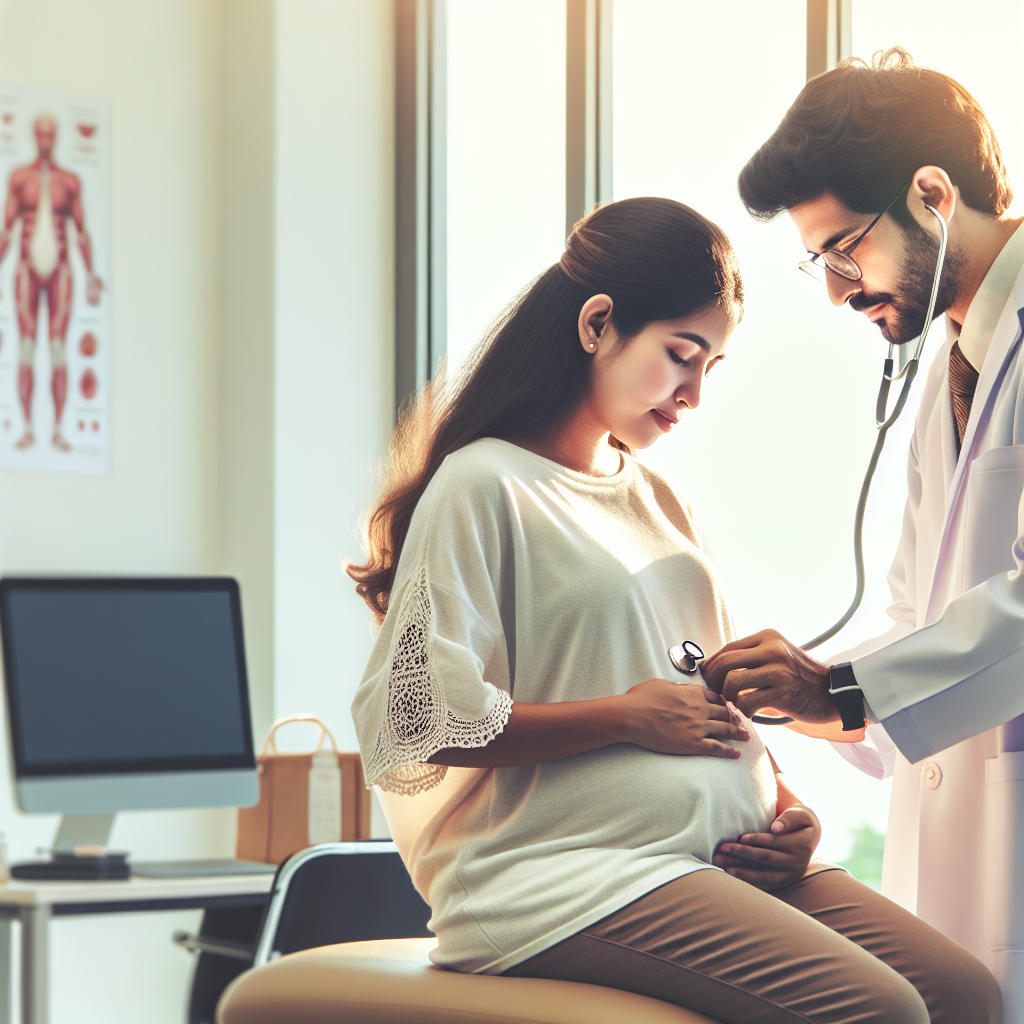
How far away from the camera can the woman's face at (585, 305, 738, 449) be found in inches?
58.2

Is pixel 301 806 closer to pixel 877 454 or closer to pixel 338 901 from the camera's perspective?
pixel 338 901

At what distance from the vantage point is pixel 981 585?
141 centimetres

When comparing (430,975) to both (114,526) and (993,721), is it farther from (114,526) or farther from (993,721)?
(114,526)

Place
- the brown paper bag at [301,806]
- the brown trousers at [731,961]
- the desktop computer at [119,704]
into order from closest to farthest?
the brown trousers at [731,961] < the desktop computer at [119,704] < the brown paper bag at [301,806]

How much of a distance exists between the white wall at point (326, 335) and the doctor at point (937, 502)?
179 centimetres

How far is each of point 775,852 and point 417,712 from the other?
1.29 feet

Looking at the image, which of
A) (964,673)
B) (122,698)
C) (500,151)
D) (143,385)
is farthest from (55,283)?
(964,673)

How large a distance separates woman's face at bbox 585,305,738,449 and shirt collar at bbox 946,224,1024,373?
0.32 metres

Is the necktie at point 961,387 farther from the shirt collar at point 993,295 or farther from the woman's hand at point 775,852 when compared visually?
the woman's hand at point 775,852

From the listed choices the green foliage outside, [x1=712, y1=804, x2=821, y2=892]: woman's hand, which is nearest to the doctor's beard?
[x1=712, y1=804, x2=821, y2=892]: woman's hand

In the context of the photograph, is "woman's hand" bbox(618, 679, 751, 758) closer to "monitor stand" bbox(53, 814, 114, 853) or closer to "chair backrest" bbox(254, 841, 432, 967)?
"chair backrest" bbox(254, 841, 432, 967)

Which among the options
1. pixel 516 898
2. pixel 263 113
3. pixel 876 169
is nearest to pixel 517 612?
pixel 516 898

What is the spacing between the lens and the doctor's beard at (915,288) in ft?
5.34

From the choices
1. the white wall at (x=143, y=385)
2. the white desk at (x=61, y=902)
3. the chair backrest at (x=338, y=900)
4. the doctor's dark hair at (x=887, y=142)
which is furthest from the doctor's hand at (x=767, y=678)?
the white wall at (x=143, y=385)
